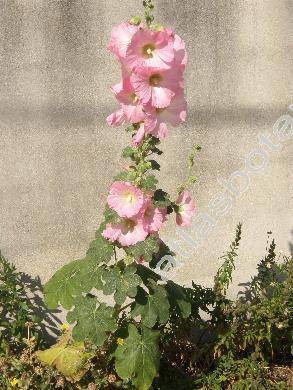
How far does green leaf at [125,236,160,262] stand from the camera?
2.12m

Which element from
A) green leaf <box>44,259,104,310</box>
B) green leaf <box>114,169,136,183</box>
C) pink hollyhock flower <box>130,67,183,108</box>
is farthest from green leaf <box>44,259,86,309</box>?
pink hollyhock flower <box>130,67,183,108</box>

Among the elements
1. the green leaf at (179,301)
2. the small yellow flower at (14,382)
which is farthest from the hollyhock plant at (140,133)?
the small yellow flower at (14,382)

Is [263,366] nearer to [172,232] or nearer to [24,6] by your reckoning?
[172,232]

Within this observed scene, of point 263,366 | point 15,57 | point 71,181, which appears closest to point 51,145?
point 71,181

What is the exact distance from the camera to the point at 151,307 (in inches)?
90.0

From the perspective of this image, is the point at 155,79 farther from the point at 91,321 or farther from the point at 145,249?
the point at 91,321

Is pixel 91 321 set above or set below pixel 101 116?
below

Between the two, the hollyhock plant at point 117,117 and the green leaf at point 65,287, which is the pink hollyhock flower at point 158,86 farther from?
the green leaf at point 65,287

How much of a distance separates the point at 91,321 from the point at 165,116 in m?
0.97

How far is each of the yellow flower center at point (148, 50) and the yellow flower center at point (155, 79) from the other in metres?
0.08

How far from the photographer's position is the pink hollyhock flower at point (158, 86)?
72.9 inches

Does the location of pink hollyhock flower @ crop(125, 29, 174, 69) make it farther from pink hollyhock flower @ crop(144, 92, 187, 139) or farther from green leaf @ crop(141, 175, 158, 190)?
green leaf @ crop(141, 175, 158, 190)

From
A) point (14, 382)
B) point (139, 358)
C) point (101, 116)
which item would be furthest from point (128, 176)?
point (14, 382)

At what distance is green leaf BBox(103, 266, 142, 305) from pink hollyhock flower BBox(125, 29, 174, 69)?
88 centimetres
